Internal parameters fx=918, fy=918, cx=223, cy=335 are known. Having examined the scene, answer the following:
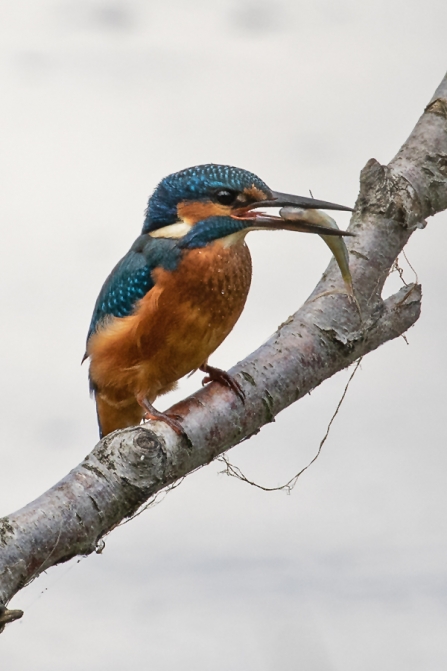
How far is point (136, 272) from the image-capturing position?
239cm

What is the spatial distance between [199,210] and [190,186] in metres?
0.07

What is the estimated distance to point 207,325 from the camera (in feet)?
7.79

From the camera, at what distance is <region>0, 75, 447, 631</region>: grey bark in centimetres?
182

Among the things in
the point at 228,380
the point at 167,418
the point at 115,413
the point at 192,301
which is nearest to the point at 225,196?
the point at 192,301

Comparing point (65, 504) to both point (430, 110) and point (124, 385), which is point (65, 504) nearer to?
point (124, 385)

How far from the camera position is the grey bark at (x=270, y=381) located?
5.97 ft

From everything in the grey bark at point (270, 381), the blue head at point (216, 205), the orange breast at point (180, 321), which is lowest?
the grey bark at point (270, 381)

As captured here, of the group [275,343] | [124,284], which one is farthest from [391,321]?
[124,284]

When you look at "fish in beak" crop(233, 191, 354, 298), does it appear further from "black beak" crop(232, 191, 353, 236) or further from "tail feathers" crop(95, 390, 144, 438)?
"tail feathers" crop(95, 390, 144, 438)

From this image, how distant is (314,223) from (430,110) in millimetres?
1095

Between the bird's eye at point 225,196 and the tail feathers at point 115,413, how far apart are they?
0.65 meters

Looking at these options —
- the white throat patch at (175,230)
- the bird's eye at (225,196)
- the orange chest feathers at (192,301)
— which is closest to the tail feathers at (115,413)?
the orange chest feathers at (192,301)

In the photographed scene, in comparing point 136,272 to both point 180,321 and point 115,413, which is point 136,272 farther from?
point 115,413

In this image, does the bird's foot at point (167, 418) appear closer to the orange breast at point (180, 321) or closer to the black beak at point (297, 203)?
the orange breast at point (180, 321)
